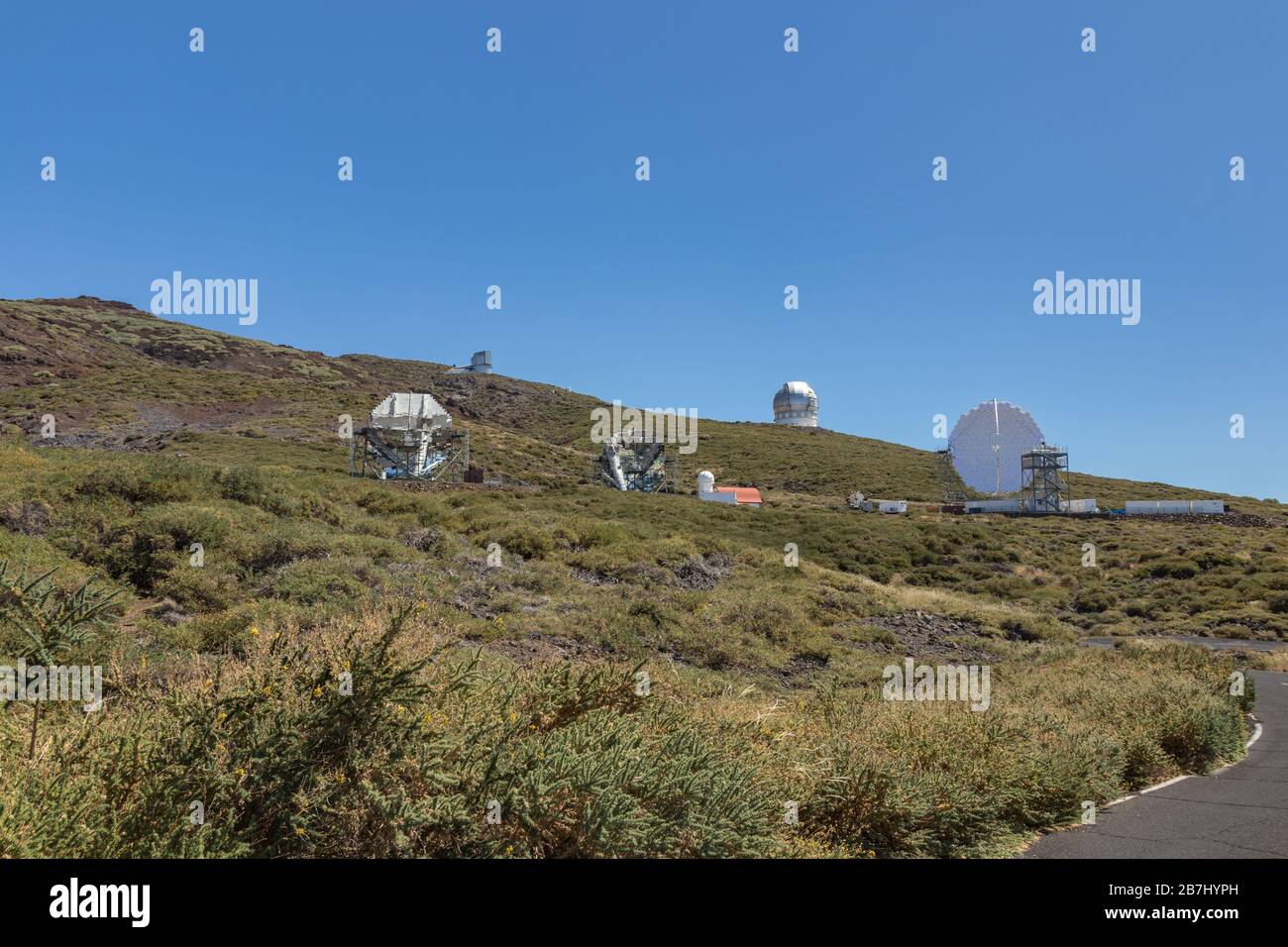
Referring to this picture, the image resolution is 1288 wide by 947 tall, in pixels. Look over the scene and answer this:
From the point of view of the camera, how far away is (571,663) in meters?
7.40

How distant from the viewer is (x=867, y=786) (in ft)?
19.7

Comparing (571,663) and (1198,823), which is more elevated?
A: (571,663)

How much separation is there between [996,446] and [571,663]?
185 feet

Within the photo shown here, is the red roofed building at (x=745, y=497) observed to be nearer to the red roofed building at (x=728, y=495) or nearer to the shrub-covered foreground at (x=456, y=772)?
the red roofed building at (x=728, y=495)

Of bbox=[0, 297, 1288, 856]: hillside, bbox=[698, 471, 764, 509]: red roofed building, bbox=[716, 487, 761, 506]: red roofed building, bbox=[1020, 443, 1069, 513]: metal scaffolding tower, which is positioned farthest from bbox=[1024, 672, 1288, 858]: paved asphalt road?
bbox=[1020, 443, 1069, 513]: metal scaffolding tower

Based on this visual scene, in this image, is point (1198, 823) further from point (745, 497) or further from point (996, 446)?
point (996, 446)

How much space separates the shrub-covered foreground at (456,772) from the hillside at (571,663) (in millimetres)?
22

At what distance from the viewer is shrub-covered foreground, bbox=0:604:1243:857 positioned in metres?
3.90

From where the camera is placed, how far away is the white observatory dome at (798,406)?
337ft

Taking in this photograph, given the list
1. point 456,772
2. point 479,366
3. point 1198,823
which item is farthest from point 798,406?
point 456,772

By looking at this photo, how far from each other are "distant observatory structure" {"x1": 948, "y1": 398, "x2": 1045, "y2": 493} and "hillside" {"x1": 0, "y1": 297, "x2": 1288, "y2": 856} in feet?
43.9
